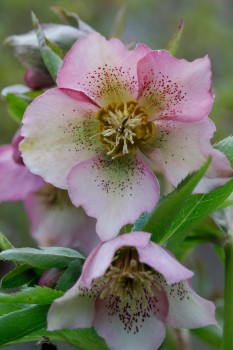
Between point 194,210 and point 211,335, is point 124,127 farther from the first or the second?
point 211,335

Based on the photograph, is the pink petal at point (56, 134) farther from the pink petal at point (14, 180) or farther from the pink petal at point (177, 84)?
the pink petal at point (14, 180)

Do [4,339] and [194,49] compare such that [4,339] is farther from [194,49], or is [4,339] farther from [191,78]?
[194,49]

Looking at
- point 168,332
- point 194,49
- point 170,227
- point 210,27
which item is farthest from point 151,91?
point 194,49

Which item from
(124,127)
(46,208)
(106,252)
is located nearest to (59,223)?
(46,208)

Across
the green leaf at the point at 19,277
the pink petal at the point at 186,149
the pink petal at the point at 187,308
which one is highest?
the pink petal at the point at 186,149

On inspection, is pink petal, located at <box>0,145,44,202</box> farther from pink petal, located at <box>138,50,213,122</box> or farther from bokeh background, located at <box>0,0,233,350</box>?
bokeh background, located at <box>0,0,233,350</box>

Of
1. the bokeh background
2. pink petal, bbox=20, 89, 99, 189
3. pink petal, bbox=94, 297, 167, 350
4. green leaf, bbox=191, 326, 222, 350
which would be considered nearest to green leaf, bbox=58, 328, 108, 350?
pink petal, bbox=94, 297, 167, 350

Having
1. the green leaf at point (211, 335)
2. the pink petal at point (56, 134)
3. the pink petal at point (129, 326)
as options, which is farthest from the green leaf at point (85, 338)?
the green leaf at point (211, 335)
